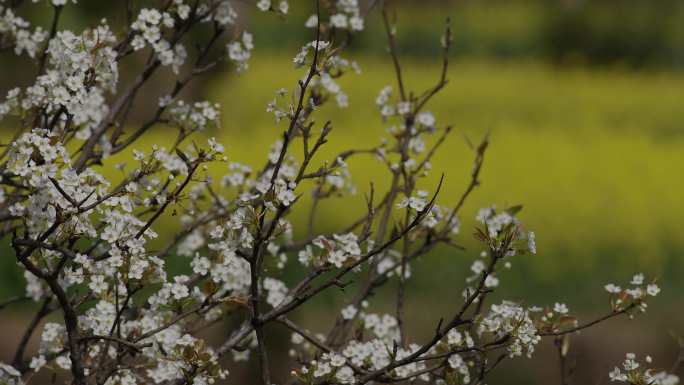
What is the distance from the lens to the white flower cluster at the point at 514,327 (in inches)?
73.8

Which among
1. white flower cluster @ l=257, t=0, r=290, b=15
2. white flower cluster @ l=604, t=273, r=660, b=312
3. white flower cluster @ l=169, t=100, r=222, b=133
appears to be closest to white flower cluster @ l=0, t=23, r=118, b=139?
white flower cluster @ l=169, t=100, r=222, b=133

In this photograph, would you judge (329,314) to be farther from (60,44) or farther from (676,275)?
(60,44)

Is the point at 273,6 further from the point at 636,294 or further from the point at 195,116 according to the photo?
the point at 636,294

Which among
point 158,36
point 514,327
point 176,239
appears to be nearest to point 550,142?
point 176,239

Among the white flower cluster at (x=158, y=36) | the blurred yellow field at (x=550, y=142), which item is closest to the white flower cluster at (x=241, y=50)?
the white flower cluster at (x=158, y=36)

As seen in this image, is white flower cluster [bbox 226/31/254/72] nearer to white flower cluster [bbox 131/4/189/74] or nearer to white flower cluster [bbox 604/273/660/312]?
white flower cluster [bbox 131/4/189/74]

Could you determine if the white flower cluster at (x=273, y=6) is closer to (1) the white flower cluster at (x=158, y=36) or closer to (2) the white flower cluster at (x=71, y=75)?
(1) the white flower cluster at (x=158, y=36)

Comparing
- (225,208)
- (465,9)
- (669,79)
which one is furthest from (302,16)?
(225,208)

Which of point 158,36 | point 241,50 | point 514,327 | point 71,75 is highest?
point 241,50

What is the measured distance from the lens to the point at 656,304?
636 cm

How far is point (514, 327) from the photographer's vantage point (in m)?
1.89

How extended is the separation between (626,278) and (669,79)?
21.0ft

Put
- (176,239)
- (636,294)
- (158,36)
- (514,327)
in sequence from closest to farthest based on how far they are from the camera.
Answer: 1. (514,327)
2. (636,294)
3. (158,36)
4. (176,239)

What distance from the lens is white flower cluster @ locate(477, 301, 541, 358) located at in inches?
73.8
